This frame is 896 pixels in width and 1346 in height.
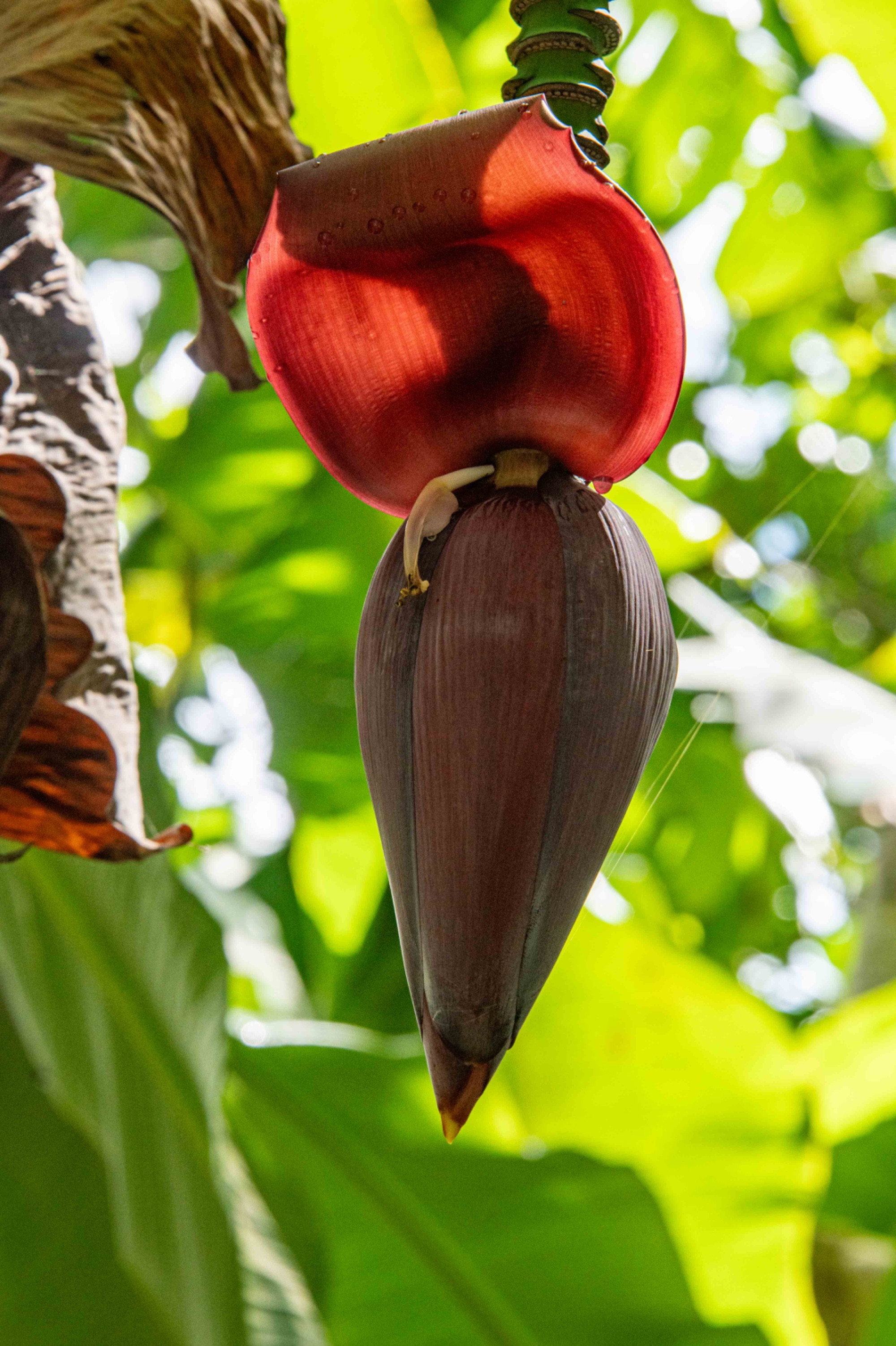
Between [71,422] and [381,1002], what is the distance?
0.93 m

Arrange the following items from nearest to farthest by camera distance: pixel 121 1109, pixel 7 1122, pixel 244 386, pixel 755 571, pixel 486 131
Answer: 1. pixel 486 131
2. pixel 244 386
3. pixel 121 1109
4. pixel 7 1122
5. pixel 755 571

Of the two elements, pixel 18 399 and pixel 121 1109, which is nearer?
pixel 18 399

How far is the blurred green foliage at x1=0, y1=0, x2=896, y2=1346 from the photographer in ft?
2.32

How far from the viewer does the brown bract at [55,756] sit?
1.00ft

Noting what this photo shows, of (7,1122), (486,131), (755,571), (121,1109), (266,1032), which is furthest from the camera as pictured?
(755,571)

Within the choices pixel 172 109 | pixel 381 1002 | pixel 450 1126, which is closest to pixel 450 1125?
pixel 450 1126

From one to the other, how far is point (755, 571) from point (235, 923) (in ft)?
1.89

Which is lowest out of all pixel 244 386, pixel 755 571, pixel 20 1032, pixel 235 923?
pixel 235 923

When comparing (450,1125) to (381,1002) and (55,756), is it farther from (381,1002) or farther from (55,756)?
(381,1002)

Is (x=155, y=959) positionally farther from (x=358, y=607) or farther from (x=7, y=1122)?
(x=358, y=607)

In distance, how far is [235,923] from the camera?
1.18 metres

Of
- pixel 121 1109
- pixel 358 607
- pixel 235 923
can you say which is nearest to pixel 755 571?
pixel 358 607

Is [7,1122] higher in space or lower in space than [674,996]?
higher

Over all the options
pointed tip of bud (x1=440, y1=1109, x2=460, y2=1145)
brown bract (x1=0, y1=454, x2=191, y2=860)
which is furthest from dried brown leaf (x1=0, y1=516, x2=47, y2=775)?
pointed tip of bud (x1=440, y1=1109, x2=460, y2=1145)
